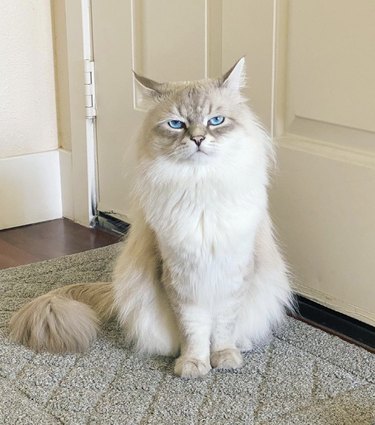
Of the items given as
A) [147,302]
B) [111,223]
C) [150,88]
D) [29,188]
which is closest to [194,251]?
[147,302]

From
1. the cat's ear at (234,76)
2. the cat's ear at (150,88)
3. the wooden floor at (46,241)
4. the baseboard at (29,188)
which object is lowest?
the wooden floor at (46,241)

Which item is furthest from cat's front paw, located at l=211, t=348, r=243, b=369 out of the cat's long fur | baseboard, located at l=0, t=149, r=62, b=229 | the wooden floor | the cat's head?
baseboard, located at l=0, t=149, r=62, b=229

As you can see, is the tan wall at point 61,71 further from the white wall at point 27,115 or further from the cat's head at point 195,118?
the cat's head at point 195,118

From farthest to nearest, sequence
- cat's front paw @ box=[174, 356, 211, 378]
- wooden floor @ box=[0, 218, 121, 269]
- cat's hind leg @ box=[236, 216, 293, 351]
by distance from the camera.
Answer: wooden floor @ box=[0, 218, 121, 269] < cat's hind leg @ box=[236, 216, 293, 351] < cat's front paw @ box=[174, 356, 211, 378]

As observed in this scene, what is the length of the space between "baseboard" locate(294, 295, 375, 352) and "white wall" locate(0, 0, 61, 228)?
102cm

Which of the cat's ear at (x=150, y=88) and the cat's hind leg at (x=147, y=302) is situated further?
the cat's hind leg at (x=147, y=302)

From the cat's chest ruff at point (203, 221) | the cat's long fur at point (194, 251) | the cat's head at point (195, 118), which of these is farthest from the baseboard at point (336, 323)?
the cat's head at point (195, 118)

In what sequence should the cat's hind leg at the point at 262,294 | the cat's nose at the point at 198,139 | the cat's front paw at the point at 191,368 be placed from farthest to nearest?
the cat's hind leg at the point at 262,294
the cat's front paw at the point at 191,368
the cat's nose at the point at 198,139

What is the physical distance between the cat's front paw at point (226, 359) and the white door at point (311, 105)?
33 cm

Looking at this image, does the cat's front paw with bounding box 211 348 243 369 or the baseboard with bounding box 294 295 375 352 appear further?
the baseboard with bounding box 294 295 375 352

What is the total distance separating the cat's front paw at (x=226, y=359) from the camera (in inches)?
59.1

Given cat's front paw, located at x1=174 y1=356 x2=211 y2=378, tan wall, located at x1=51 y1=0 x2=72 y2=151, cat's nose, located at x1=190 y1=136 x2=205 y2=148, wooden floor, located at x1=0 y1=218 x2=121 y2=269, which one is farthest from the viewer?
tan wall, located at x1=51 y1=0 x2=72 y2=151

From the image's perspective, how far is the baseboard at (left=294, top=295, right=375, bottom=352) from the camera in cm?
166

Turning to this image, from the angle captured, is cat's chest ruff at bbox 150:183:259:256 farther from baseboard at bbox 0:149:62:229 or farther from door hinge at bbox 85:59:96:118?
baseboard at bbox 0:149:62:229
